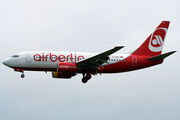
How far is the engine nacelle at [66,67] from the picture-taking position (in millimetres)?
42500

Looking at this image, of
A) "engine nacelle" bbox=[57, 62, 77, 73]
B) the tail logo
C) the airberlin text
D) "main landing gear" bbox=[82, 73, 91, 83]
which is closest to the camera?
"engine nacelle" bbox=[57, 62, 77, 73]

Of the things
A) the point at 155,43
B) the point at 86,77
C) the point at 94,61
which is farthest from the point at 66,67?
the point at 155,43

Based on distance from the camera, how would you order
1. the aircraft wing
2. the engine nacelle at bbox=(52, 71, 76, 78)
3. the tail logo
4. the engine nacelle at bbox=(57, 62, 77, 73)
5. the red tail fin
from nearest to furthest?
the aircraft wing → the engine nacelle at bbox=(57, 62, 77, 73) → the engine nacelle at bbox=(52, 71, 76, 78) → the red tail fin → the tail logo

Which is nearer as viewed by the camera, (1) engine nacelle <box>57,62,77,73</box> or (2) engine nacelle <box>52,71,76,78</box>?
(1) engine nacelle <box>57,62,77,73</box>

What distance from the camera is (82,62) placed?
1700 inches

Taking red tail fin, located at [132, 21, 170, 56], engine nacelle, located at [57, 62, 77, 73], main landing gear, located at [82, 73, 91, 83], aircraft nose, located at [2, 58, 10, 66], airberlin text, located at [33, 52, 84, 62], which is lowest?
main landing gear, located at [82, 73, 91, 83]

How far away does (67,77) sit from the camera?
48156 mm

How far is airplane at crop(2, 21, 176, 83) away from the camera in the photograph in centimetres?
4303

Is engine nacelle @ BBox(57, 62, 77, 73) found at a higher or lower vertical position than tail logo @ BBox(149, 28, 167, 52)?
lower

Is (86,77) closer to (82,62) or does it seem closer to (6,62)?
(82,62)

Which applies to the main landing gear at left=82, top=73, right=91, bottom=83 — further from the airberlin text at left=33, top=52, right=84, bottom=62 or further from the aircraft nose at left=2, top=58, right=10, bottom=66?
the aircraft nose at left=2, top=58, right=10, bottom=66

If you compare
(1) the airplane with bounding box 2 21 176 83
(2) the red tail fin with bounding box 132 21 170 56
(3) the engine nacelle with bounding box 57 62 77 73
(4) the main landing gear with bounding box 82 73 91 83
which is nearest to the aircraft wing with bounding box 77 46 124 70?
(1) the airplane with bounding box 2 21 176 83

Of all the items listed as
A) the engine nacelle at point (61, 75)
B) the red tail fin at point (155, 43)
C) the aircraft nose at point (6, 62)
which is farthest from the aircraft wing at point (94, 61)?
the aircraft nose at point (6, 62)

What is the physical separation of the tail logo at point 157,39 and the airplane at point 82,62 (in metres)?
0.76
